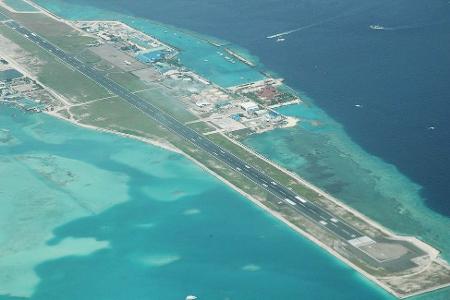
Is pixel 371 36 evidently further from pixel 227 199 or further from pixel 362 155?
pixel 227 199

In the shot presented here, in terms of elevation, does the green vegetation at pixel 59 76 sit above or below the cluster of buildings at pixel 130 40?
below

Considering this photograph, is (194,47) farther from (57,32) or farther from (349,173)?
(349,173)

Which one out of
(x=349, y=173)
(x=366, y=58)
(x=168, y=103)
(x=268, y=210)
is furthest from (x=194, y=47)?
(x=268, y=210)

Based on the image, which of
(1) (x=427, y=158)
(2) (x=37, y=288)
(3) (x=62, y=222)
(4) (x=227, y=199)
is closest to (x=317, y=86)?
(1) (x=427, y=158)

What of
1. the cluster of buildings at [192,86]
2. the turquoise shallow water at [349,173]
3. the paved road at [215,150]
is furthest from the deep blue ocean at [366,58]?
the paved road at [215,150]

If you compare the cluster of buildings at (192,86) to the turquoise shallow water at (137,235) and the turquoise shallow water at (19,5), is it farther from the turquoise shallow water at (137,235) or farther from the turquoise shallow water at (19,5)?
the turquoise shallow water at (19,5)

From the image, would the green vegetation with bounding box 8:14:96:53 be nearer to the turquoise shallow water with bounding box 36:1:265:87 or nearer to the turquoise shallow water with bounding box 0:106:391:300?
the turquoise shallow water with bounding box 36:1:265:87
